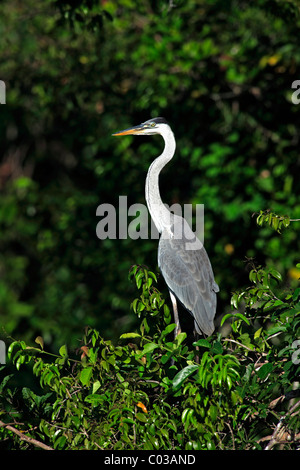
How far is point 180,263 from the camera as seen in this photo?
3.41m

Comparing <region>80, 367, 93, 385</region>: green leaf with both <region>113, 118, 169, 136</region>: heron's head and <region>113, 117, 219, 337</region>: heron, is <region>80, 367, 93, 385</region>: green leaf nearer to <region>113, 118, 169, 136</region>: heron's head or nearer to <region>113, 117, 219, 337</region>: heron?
<region>113, 117, 219, 337</region>: heron

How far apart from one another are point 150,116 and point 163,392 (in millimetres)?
3323

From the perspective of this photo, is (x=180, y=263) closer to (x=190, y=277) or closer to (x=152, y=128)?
(x=190, y=277)

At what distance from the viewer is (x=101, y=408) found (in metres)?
2.49

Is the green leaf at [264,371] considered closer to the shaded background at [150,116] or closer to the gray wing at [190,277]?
the gray wing at [190,277]

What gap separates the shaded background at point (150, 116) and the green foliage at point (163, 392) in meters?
2.35

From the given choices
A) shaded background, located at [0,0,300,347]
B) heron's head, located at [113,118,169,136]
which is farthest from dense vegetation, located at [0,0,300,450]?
heron's head, located at [113,118,169,136]

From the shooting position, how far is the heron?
330cm

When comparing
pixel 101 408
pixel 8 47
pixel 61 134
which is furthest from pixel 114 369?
pixel 61 134

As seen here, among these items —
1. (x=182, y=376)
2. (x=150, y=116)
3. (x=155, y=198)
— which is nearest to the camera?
(x=182, y=376)

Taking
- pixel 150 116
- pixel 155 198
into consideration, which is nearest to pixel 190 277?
pixel 155 198

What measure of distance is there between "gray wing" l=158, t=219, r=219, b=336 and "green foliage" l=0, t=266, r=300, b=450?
0.54 meters
